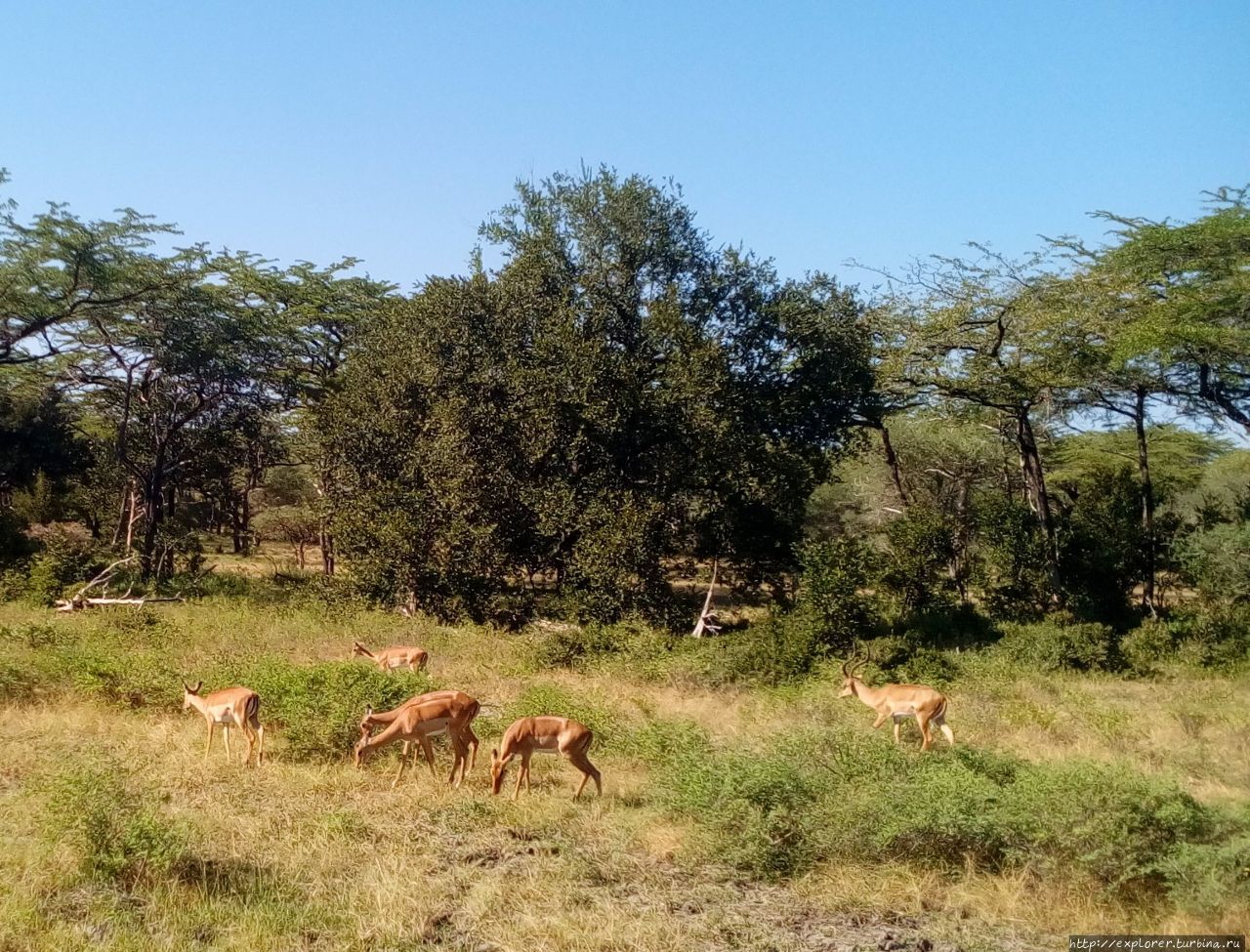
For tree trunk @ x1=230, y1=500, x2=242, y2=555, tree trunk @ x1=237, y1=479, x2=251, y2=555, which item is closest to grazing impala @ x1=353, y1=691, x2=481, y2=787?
tree trunk @ x1=237, y1=479, x2=251, y2=555

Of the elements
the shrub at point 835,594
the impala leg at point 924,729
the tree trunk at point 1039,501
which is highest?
the tree trunk at point 1039,501

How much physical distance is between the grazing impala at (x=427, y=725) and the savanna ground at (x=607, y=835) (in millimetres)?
260

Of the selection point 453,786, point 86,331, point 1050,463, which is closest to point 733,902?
point 453,786

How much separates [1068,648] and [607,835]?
37.8ft

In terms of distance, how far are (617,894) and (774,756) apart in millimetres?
2392

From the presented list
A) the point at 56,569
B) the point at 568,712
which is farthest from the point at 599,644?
the point at 56,569

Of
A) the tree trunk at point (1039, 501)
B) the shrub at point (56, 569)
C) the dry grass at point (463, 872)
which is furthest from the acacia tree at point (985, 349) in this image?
the shrub at point (56, 569)

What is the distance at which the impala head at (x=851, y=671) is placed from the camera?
12.1 meters

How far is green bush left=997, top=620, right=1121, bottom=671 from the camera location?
52.7 ft

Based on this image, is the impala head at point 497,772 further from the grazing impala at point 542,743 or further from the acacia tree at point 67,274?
the acacia tree at point 67,274

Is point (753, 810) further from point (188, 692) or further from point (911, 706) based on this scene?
point (188, 692)

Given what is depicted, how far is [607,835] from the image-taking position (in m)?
7.56

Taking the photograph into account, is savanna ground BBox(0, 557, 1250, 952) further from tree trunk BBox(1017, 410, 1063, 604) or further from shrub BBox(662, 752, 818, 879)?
tree trunk BBox(1017, 410, 1063, 604)

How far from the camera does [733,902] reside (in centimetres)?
629
